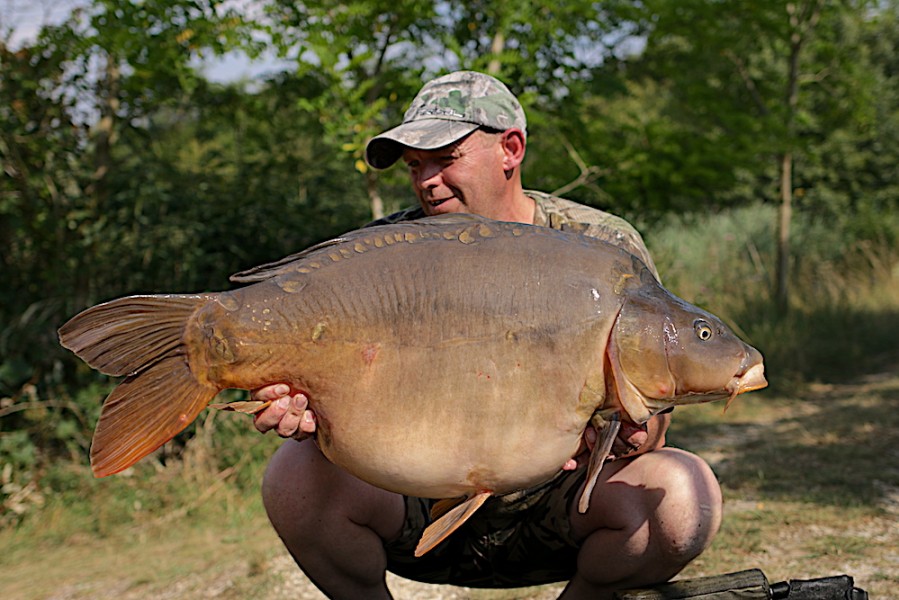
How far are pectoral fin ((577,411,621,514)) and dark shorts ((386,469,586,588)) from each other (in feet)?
1.37

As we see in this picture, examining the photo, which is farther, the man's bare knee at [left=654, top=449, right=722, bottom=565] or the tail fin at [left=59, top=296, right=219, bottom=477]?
the man's bare knee at [left=654, top=449, right=722, bottom=565]

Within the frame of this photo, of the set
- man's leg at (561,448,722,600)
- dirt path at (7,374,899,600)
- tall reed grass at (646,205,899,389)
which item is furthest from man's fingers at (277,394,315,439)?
tall reed grass at (646,205,899,389)

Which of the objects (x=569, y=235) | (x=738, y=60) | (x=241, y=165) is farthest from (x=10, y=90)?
(x=738, y=60)

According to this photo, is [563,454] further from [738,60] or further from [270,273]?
[738,60]

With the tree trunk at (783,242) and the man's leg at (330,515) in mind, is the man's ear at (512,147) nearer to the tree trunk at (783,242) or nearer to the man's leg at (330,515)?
the man's leg at (330,515)

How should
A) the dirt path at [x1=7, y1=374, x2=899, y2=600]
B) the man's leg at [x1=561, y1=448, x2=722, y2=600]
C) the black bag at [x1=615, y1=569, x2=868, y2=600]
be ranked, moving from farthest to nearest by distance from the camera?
the dirt path at [x1=7, y1=374, x2=899, y2=600] < the man's leg at [x1=561, y1=448, x2=722, y2=600] < the black bag at [x1=615, y1=569, x2=868, y2=600]

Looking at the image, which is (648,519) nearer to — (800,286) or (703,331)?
(703,331)

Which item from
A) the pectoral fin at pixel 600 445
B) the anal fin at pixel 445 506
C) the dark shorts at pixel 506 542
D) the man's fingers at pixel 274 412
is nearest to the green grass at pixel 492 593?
the dark shorts at pixel 506 542

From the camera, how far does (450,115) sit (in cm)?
221

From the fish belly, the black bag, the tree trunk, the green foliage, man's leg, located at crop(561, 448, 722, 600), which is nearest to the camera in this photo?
the fish belly

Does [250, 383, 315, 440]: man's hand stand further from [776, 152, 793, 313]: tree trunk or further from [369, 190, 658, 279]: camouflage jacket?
[776, 152, 793, 313]: tree trunk

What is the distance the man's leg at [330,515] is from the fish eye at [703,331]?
82cm

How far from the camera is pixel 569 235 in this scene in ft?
5.69

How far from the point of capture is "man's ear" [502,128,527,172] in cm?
225
